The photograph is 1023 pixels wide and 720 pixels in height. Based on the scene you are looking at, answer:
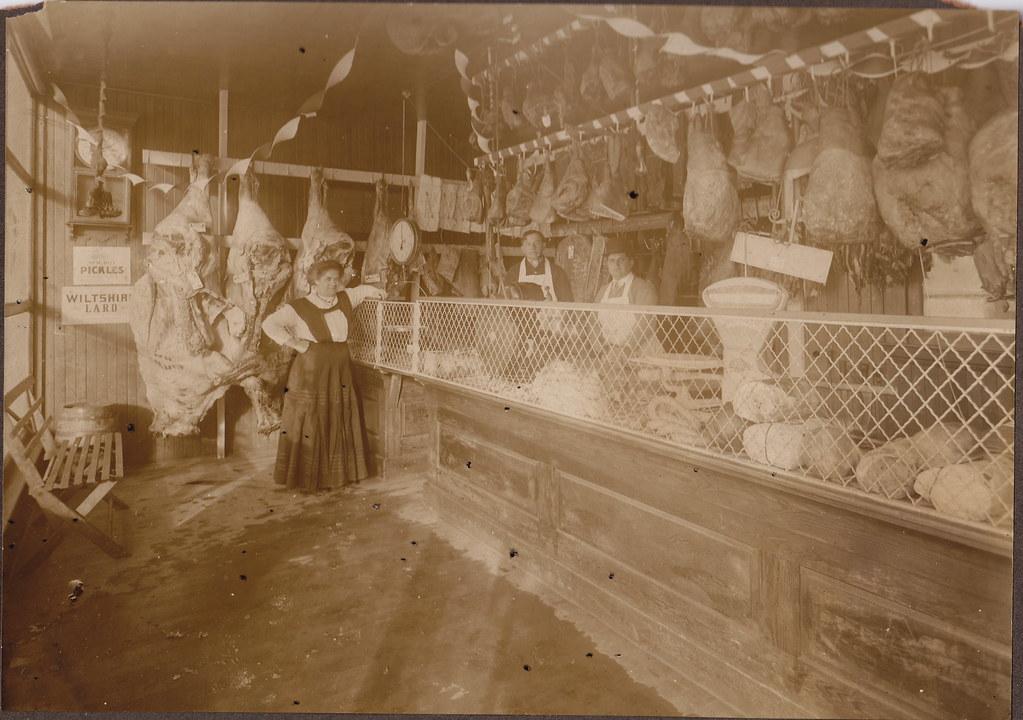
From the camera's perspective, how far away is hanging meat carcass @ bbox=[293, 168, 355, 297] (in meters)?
4.56

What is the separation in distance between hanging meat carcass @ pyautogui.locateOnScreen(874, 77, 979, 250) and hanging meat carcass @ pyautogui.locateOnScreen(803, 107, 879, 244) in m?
0.14

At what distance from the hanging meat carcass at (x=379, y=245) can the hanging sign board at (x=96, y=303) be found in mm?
1595

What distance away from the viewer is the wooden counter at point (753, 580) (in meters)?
1.55

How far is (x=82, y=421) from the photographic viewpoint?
3.84 m

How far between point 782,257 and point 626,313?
755 millimetres

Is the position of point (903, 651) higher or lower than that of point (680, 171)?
lower

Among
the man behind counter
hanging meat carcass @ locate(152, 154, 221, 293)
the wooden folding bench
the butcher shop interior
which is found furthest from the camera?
hanging meat carcass @ locate(152, 154, 221, 293)

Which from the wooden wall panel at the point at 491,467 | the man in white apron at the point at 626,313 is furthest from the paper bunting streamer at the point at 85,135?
the man in white apron at the point at 626,313

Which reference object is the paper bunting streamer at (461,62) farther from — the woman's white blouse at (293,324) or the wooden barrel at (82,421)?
the wooden barrel at (82,421)

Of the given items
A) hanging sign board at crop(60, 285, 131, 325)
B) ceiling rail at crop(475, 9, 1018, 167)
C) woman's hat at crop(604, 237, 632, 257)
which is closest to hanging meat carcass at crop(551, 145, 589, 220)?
ceiling rail at crop(475, 9, 1018, 167)

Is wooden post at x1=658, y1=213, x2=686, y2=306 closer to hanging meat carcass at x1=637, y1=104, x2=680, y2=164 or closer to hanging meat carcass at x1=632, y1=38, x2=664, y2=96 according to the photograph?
hanging meat carcass at x1=637, y1=104, x2=680, y2=164

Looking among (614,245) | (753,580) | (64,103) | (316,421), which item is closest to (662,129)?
(614,245)

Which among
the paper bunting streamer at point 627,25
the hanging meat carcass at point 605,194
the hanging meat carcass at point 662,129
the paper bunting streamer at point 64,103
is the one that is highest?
the paper bunting streamer at point 64,103

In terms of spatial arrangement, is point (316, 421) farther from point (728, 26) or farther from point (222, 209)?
point (728, 26)
